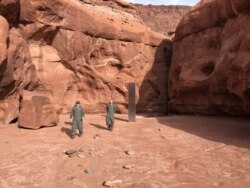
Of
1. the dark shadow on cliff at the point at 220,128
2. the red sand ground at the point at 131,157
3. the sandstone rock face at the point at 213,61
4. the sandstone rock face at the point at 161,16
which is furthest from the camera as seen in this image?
the sandstone rock face at the point at 161,16

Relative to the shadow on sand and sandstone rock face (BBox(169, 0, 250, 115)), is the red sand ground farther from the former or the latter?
sandstone rock face (BBox(169, 0, 250, 115))

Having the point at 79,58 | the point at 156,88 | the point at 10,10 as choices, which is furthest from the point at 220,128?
the point at 10,10

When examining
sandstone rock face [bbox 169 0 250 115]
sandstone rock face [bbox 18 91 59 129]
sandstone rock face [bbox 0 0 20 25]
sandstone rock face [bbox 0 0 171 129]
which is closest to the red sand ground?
sandstone rock face [bbox 18 91 59 129]

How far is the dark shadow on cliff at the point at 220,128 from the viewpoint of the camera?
973cm

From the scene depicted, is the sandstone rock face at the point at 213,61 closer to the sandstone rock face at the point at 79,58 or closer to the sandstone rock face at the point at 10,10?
the sandstone rock face at the point at 79,58

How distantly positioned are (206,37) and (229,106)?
3.87 metres

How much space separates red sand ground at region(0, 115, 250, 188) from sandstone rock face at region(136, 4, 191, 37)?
109 feet

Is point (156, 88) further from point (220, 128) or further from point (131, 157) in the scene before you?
point (131, 157)

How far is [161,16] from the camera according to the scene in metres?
44.9

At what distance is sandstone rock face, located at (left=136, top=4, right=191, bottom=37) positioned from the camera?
43569mm

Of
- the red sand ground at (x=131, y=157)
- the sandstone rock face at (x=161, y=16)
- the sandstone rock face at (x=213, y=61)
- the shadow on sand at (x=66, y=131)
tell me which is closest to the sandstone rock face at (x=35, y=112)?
the red sand ground at (x=131, y=157)

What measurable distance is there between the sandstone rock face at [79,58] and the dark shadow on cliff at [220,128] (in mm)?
4976

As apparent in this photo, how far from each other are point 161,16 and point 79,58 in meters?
30.6

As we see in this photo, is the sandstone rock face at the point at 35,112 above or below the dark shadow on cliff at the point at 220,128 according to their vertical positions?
above
